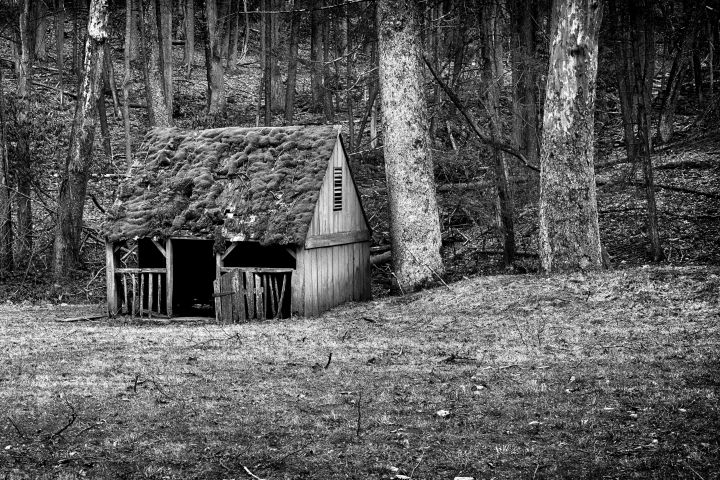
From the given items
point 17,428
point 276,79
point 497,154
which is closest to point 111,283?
point 497,154

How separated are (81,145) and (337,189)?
7.77m

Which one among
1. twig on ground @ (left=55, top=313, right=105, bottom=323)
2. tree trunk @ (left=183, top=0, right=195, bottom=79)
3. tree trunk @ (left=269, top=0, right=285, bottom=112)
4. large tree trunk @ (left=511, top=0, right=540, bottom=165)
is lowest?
twig on ground @ (left=55, top=313, right=105, bottom=323)

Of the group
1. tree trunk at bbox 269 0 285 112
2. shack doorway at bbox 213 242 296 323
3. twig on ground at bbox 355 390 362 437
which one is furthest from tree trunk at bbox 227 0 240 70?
twig on ground at bbox 355 390 362 437

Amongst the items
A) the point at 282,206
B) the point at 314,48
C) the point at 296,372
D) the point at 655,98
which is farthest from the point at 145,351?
the point at 655,98

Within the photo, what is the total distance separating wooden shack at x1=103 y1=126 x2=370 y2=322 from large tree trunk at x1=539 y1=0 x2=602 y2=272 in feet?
16.9

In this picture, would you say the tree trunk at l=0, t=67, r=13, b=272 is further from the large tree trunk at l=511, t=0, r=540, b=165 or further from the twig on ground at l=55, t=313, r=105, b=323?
the large tree trunk at l=511, t=0, r=540, b=165

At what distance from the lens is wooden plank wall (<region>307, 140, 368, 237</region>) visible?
61.9 feet

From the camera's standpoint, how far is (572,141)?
1633cm

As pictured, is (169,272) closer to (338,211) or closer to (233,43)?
(338,211)

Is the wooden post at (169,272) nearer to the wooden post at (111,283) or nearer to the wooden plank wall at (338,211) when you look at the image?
the wooden post at (111,283)

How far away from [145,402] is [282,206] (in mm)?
9198

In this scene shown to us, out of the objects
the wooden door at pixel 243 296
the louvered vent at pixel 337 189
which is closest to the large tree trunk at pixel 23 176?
the wooden door at pixel 243 296

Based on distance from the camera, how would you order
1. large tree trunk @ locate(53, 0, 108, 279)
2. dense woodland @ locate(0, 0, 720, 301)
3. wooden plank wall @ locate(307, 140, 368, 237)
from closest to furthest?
1. dense woodland @ locate(0, 0, 720, 301)
2. wooden plank wall @ locate(307, 140, 368, 237)
3. large tree trunk @ locate(53, 0, 108, 279)

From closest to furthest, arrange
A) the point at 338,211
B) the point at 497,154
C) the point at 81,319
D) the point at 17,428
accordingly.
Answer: the point at 17,428 < the point at 81,319 < the point at 338,211 < the point at 497,154
